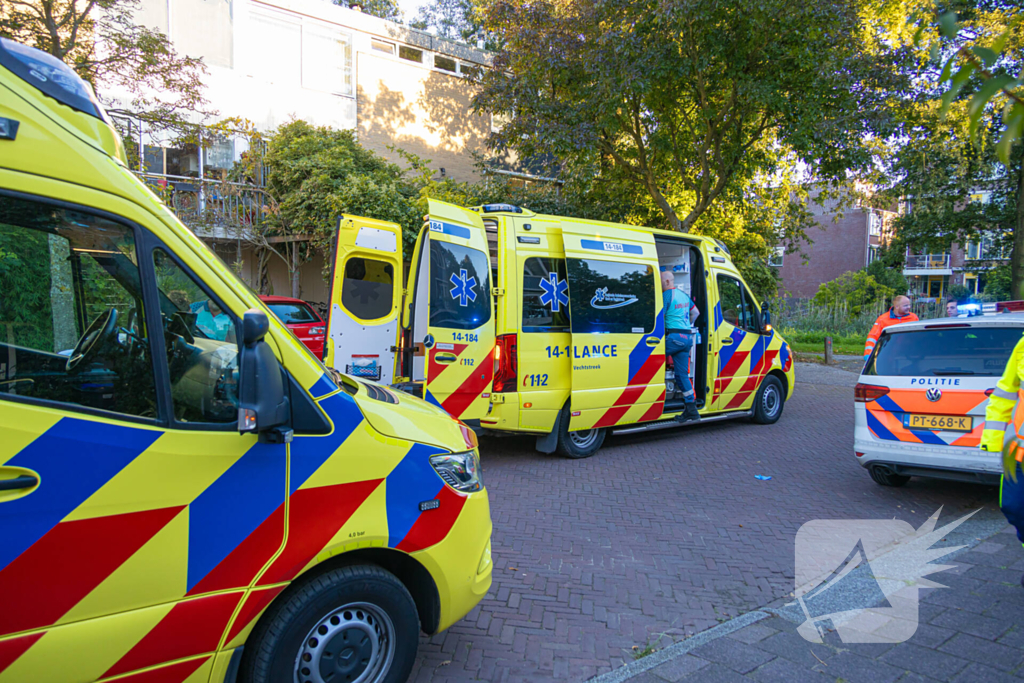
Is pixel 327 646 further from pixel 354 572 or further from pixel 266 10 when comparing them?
pixel 266 10

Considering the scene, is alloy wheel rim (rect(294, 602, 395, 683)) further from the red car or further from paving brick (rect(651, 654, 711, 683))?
the red car

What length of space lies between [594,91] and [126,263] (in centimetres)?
1104

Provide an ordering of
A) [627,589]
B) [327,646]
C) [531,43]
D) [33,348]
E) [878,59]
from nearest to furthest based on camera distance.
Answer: [33,348] → [327,646] → [627,589] → [878,59] → [531,43]

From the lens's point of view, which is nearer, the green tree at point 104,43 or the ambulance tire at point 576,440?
the ambulance tire at point 576,440

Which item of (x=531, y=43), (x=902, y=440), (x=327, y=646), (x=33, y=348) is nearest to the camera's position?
(x=33, y=348)

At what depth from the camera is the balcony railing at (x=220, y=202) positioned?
46.9 ft

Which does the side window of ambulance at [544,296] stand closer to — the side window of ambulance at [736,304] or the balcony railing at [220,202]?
the side window of ambulance at [736,304]

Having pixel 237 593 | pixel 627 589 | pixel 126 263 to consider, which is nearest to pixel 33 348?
pixel 126 263

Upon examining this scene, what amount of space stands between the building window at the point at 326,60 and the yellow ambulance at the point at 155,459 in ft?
54.6

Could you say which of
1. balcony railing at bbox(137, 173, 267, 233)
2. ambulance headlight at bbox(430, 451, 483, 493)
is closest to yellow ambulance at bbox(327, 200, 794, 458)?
ambulance headlight at bbox(430, 451, 483, 493)

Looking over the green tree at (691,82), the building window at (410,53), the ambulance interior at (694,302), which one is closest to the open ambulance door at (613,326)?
the ambulance interior at (694,302)

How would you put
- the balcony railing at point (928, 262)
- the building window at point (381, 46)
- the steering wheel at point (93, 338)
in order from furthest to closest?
the balcony railing at point (928, 262)
the building window at point (381, 46)
the steering wheel at point (93, 338)

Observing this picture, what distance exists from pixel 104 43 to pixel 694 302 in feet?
30.3

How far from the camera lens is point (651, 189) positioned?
1379cm
